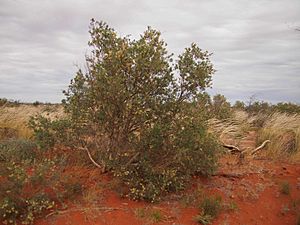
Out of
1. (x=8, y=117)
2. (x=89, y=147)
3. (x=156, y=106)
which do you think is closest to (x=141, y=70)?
(x=156, y=106)

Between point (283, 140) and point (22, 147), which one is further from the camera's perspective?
point (283, 140)

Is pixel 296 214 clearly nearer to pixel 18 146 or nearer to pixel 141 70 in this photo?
pixel 141 70

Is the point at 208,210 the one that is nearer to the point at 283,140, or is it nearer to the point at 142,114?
the point at 142,114

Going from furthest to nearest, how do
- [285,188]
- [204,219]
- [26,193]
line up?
1. [285,188]
2. [204,219]
3. [26,193]

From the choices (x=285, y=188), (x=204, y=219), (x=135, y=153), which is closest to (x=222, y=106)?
(x=285, y=188)

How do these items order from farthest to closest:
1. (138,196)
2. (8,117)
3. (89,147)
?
(8,117), (89,147), (138,196)

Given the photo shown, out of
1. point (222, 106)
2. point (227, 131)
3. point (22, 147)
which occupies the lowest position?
point (22, 147)

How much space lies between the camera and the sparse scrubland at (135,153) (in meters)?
5.55

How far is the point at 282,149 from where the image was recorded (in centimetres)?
946

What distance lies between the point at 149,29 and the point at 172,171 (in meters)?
2.44

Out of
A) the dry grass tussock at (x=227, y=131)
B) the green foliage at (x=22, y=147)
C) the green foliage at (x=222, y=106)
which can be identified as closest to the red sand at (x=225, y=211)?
the green foliage at (x=22, y=147)

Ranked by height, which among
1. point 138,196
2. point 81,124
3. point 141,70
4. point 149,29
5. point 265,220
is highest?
point 149,29

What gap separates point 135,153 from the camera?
21.0 ft

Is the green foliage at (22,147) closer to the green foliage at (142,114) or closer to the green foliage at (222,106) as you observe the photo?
the green foliage at (142,114)
